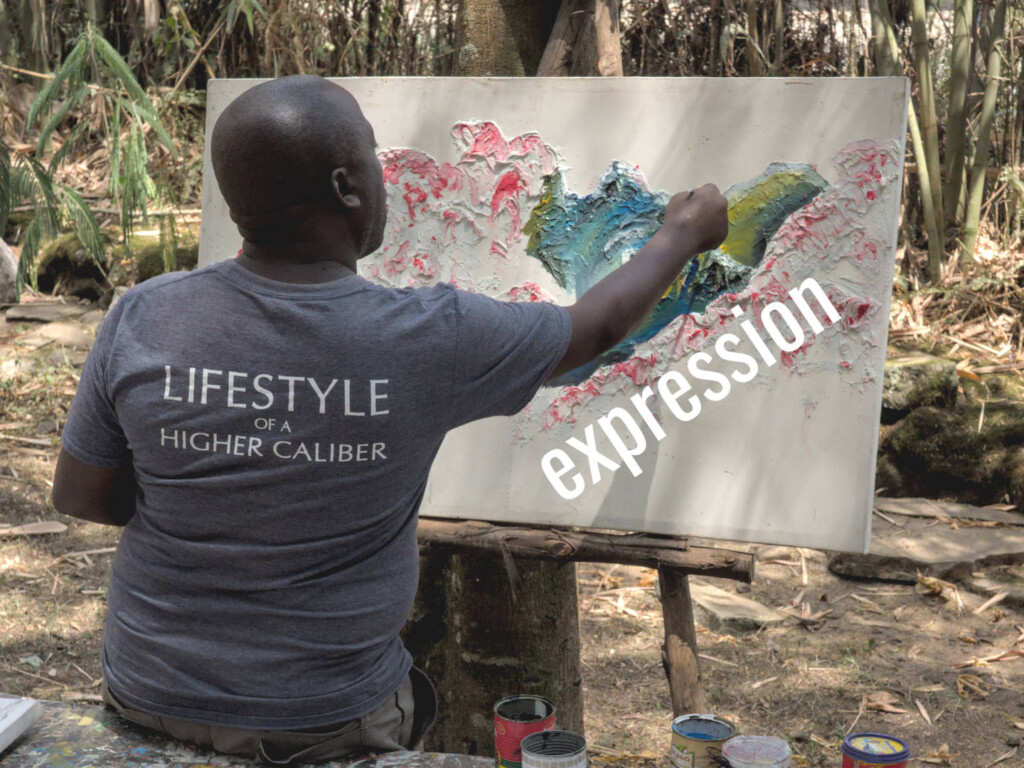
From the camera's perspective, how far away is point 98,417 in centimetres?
120

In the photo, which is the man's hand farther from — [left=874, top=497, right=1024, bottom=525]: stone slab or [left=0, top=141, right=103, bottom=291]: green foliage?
[left=874, top=497, right=1024, bottom=525]: stone slab

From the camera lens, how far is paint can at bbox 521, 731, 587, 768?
136cm

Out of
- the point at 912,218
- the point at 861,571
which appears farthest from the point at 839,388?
the point at 912,218

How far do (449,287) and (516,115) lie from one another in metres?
0.94

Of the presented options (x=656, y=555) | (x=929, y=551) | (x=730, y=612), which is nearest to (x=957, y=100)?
(x=929, y=551)

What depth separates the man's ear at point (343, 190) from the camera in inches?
44.8

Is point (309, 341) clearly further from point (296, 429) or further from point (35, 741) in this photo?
point (35, 741)

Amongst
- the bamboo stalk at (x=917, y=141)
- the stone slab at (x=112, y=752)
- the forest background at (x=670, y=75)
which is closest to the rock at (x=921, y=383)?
the forest background at (x=670, y=75)

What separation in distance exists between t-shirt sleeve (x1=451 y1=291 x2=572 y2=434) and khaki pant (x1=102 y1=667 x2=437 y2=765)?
40cm

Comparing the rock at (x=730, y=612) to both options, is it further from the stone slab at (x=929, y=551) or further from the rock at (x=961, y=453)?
the rock at (x=961, y=453)

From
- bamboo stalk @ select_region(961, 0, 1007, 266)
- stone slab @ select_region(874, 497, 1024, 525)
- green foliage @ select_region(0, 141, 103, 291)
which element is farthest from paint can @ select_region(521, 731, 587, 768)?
bamboo stalk @ select_region(961, 0, 1007, 266)

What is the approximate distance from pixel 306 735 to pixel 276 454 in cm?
36

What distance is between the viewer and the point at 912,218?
14.5 feet

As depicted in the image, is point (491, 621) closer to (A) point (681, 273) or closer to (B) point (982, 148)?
(A) point (681, 273)
